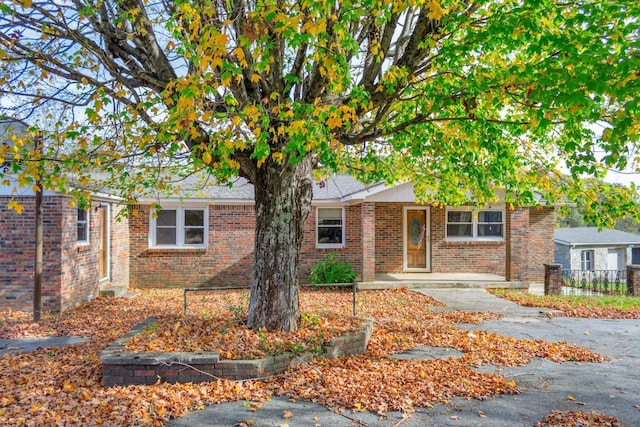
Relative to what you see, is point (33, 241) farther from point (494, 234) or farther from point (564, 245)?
point (564, 245)

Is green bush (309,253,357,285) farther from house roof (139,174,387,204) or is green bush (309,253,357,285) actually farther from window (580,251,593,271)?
window (580,251,593,271)

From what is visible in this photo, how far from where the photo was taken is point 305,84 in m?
7.42

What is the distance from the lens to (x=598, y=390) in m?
5.65


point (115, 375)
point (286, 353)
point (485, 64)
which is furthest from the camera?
point (485, 64)

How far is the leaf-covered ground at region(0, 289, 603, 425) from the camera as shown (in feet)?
16.3

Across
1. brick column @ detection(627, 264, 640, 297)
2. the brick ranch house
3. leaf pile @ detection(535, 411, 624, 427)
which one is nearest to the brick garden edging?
leaf pile @ detection(535, 411, 624, 427)

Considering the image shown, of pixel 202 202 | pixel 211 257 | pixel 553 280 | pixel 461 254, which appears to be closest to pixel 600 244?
pixel 461 254

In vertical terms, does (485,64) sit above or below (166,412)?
above

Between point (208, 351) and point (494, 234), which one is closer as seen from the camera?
point (208, 351)

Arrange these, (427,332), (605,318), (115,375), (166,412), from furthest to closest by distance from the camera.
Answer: (605,318) < (427,332) < (115,375) < (166,412)

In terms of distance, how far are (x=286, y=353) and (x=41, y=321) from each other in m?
6.61

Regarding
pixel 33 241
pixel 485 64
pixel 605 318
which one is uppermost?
pixel 485 64

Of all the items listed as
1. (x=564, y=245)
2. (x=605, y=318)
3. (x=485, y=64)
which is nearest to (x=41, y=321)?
(x=485, y=64)

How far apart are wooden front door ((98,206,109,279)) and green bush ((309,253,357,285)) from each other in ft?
20.9
